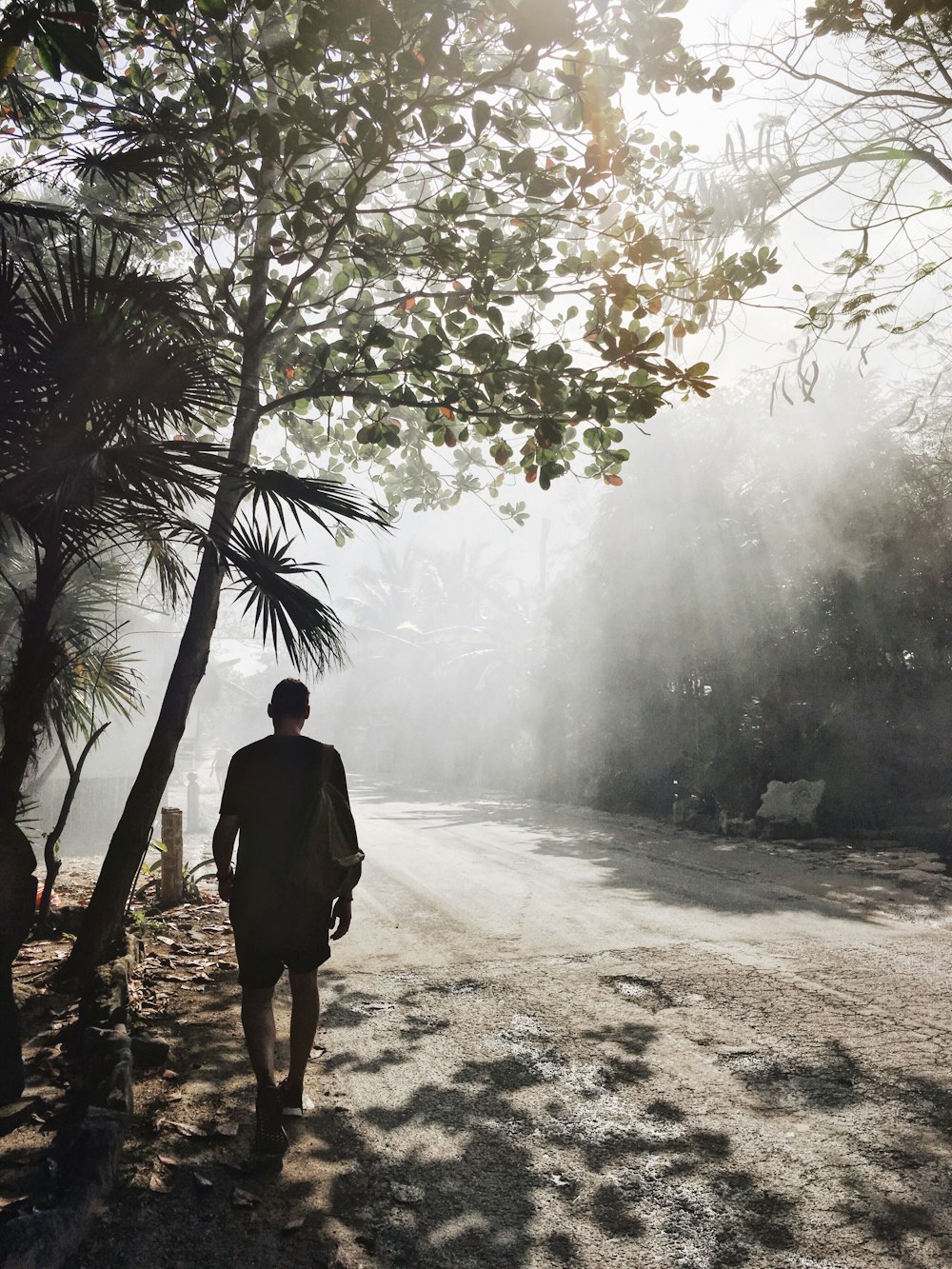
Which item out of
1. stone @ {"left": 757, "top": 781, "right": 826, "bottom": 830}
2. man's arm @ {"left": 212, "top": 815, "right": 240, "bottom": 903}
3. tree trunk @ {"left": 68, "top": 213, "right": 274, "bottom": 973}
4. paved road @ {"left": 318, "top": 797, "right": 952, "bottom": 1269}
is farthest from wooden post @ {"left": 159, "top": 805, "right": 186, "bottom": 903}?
stone @ {"left": 757, "top": 781, "right": 826, "bottom": 830}

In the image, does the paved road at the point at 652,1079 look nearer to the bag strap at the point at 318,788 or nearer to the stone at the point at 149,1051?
the stone at the point at 149,1051

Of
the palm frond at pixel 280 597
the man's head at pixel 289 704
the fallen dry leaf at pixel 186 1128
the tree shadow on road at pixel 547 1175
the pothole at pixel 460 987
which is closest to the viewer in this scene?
the tree shadow on road at pixel 547 1175

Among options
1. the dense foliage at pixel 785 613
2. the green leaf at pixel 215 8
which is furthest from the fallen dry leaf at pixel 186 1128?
the dense foliage at pixel 785 613

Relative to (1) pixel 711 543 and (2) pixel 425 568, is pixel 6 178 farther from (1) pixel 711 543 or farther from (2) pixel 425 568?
(2) pixel 425 568

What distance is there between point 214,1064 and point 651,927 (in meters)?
4.25

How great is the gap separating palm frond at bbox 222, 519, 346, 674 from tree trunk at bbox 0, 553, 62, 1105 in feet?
3.48

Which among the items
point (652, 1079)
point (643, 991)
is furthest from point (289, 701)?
point (643, 991)

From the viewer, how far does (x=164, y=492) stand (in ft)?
13.4

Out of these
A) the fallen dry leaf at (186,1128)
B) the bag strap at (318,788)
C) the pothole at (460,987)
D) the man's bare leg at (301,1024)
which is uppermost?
the bag strap at (318,788)

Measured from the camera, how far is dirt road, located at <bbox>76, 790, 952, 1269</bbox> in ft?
9.28

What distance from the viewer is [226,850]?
388 cm

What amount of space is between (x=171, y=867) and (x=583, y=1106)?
5779 millimetres

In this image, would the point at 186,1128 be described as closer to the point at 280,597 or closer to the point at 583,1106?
the point at 583,1106

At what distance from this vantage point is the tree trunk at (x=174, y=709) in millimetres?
5488
